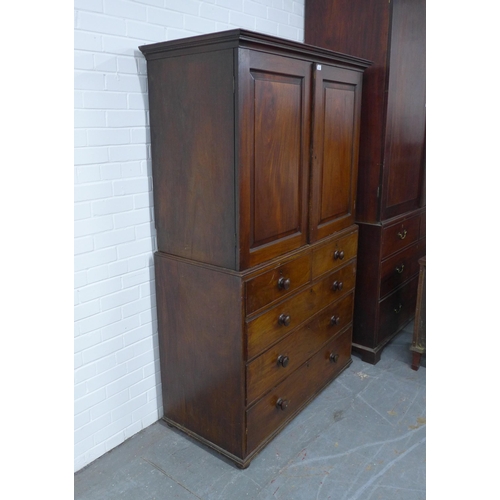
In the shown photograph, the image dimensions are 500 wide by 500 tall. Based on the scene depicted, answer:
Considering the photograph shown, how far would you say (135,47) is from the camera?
188 cm

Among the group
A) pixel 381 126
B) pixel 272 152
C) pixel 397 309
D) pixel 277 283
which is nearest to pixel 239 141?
pixel 272 152

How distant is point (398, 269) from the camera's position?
9.61 ft

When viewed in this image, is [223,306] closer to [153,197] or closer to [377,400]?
[153,197]

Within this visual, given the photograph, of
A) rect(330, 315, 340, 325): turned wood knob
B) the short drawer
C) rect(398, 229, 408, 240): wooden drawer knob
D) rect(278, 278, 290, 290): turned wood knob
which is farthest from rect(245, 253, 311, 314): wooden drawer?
rect(398, 229, 408, 240): wooden drawer knob

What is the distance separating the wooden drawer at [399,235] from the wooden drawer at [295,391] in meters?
0.54

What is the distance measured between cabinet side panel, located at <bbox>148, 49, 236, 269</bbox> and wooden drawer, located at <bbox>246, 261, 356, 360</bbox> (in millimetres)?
306

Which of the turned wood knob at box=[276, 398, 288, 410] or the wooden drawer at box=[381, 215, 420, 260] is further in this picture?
the wooden drawer at box=[381, 215, 420, 260]

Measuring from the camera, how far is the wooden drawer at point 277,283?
1.84 m

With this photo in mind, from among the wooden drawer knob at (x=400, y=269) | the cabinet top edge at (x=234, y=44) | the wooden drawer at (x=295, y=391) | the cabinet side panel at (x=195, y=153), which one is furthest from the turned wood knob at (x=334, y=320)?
the cabinet top edge at (x=234, y=44)

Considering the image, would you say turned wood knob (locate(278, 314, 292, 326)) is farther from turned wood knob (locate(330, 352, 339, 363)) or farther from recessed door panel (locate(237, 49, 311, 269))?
turned wood knob (locate(330, 352, 339, 363))

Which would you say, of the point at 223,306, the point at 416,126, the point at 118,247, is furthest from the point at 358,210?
the point at 118,247

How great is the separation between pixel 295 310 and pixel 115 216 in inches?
35.4

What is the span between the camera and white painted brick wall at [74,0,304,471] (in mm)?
1779

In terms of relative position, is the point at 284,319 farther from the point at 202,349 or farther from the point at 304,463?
the point at 304,463
